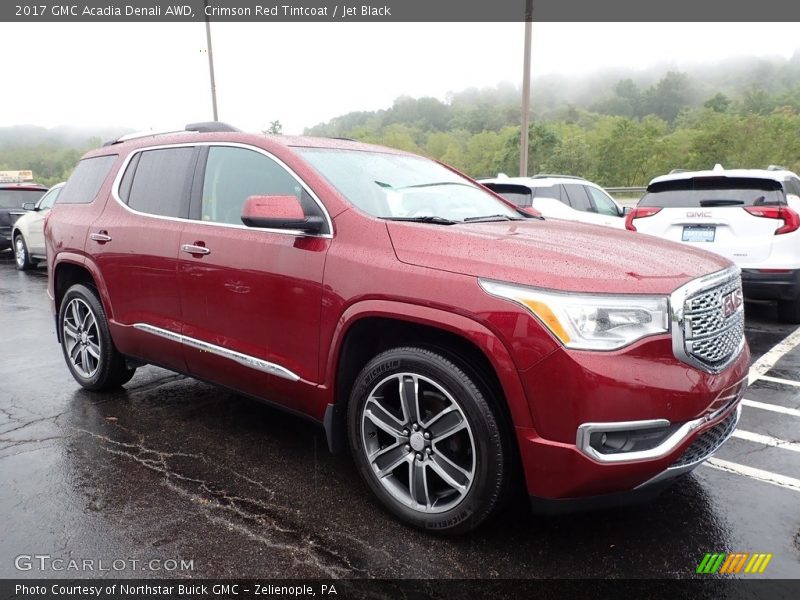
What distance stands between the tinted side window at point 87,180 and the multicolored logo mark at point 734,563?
4452 millimetres

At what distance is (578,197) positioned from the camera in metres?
9.98

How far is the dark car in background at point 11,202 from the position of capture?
46.5 feet

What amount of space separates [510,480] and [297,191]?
1763 mm

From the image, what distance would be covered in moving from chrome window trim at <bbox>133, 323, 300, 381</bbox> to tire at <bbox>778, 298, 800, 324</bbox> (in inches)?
228

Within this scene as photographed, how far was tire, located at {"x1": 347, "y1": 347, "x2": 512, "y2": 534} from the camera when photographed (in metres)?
2.39

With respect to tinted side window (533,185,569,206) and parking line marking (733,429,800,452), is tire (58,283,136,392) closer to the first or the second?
parking line marking (733,429,800,452)

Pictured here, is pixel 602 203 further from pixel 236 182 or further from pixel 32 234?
pixel 32 234

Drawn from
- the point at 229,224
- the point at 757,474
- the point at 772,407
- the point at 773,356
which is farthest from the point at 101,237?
the point at 773,356

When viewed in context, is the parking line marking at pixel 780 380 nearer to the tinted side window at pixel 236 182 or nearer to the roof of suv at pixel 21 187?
the tinted side window at pixel 236 182

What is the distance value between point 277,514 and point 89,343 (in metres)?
2.59

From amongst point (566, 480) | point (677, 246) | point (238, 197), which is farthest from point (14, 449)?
point (677, 246)

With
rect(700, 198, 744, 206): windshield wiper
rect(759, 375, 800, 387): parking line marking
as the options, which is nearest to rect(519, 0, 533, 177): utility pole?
Answer: rect(700, 198, 744, 206): windshield wiper

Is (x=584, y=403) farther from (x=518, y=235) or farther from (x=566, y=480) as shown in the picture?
(x=518, y=235)

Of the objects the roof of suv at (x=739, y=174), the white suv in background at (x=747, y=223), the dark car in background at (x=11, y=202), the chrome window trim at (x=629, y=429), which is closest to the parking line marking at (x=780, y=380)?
the white suv in background at (x=747, y=223)
